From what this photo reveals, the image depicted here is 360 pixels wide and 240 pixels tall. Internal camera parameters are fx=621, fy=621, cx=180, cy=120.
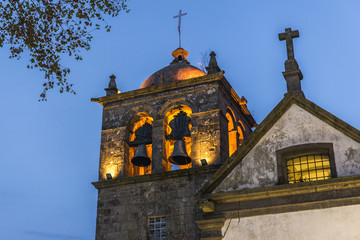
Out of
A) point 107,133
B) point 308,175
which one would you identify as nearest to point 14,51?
point 308,175

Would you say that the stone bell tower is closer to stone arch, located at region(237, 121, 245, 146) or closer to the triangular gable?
stone arch, located at region(237, 121, 245, 146)

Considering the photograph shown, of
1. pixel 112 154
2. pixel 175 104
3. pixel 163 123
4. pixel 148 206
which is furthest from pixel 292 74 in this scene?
pixel 112 154

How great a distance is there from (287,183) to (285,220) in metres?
1.13

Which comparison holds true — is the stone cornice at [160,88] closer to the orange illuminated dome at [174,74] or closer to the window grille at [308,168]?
the orange illuminated dome at [174,74]

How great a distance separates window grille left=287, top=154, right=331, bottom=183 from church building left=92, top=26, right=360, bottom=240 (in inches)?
1.1

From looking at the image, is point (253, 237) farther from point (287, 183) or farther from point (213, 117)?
point (213, 117)

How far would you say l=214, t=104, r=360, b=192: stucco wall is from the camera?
57.3 ft

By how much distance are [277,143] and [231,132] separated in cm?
750

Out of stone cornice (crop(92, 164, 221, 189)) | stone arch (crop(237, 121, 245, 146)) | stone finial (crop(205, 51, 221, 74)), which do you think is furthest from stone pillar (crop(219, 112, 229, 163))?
stone arch (crop(237, 121, 245, 146))

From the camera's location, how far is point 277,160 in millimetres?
17719

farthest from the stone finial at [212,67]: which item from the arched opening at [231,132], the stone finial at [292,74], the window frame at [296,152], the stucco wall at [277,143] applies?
the window frame at [296,152]

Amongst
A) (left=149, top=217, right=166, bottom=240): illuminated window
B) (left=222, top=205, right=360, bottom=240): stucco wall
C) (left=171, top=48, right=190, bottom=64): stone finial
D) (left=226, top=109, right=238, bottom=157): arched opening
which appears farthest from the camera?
(left=171, top=48, right=190, bottom=64): stone finial

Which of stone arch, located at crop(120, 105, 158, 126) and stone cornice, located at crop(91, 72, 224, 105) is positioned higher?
stone cornice, located at crop(91, 72, 224, 105)

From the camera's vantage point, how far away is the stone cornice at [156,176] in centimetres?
2245
